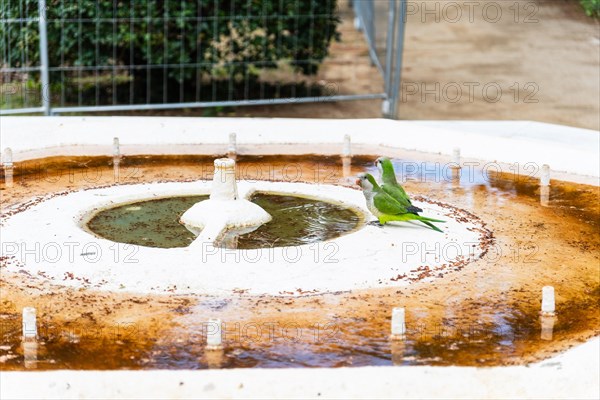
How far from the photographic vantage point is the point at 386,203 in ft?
31.7

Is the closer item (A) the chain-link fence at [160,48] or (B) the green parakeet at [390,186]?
(B) the green parakeet at [390,186]

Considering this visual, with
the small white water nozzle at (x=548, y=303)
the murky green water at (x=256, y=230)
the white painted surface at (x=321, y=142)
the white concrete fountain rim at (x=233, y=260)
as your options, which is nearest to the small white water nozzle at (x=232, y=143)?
the white painted surface at (x=321, y=142)

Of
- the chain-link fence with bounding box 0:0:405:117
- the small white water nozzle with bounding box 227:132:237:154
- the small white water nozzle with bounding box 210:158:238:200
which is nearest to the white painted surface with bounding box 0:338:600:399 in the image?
the small white water nozzle with bounding box 210:158:238:200

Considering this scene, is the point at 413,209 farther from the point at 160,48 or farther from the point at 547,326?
the point at 160,48

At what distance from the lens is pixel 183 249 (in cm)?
911

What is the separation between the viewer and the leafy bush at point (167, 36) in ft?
52.2

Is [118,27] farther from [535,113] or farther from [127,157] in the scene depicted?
[535,113]

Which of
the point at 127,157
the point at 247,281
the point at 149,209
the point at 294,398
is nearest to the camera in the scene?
the point at 294,398

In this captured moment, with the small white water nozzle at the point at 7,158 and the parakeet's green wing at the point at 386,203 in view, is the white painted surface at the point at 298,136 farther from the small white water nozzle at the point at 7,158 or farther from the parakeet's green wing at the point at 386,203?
the parakeet's green wing at the point at 386,203

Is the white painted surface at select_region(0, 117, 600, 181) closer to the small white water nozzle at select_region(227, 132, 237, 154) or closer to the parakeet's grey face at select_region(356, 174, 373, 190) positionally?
the small white water nozzle at select_region(227, 132, 237, 154)

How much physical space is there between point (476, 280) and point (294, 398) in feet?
8.20

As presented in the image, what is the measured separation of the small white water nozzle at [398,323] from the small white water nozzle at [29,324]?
2074mm

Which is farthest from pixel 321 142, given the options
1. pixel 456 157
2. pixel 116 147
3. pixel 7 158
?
pixel 7 158

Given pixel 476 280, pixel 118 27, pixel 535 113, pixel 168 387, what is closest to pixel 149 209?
pixel 476 280
